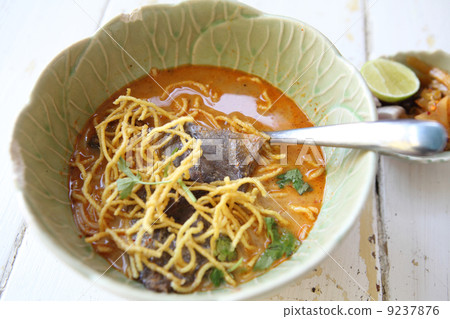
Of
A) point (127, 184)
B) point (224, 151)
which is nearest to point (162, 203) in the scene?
point (127, 184)

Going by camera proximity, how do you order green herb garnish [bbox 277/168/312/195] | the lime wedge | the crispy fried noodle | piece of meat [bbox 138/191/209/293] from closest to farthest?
piece of meat [bbox 138/191/209/293]
the crispy fried noodle
green herb garnish [bbox 277/168/312/195]
the lime wedge

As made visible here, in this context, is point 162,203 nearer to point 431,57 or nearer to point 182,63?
point 182,63

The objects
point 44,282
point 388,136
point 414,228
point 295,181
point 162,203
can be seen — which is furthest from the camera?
point 414,228

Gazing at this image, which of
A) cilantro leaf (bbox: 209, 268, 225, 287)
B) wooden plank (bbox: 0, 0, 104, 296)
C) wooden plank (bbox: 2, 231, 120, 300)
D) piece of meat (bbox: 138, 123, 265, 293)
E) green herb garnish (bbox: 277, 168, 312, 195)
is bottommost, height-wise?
wooden plank (bbox: 2, 231, 120, 300)

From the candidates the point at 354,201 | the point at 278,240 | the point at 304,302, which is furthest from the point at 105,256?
the point at 354,201

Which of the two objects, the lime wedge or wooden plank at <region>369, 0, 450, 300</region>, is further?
the lime wedge

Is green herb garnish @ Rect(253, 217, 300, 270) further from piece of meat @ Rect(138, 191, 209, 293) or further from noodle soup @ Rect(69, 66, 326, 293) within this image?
piece of meat @ Rect(138, 191, 209, 293)

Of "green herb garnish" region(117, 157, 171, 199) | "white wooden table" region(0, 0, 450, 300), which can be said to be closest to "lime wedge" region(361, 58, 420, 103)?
"white wooden table" region(0, 0, 450, 300)

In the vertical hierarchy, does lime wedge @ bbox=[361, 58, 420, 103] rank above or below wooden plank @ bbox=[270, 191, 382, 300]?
above
